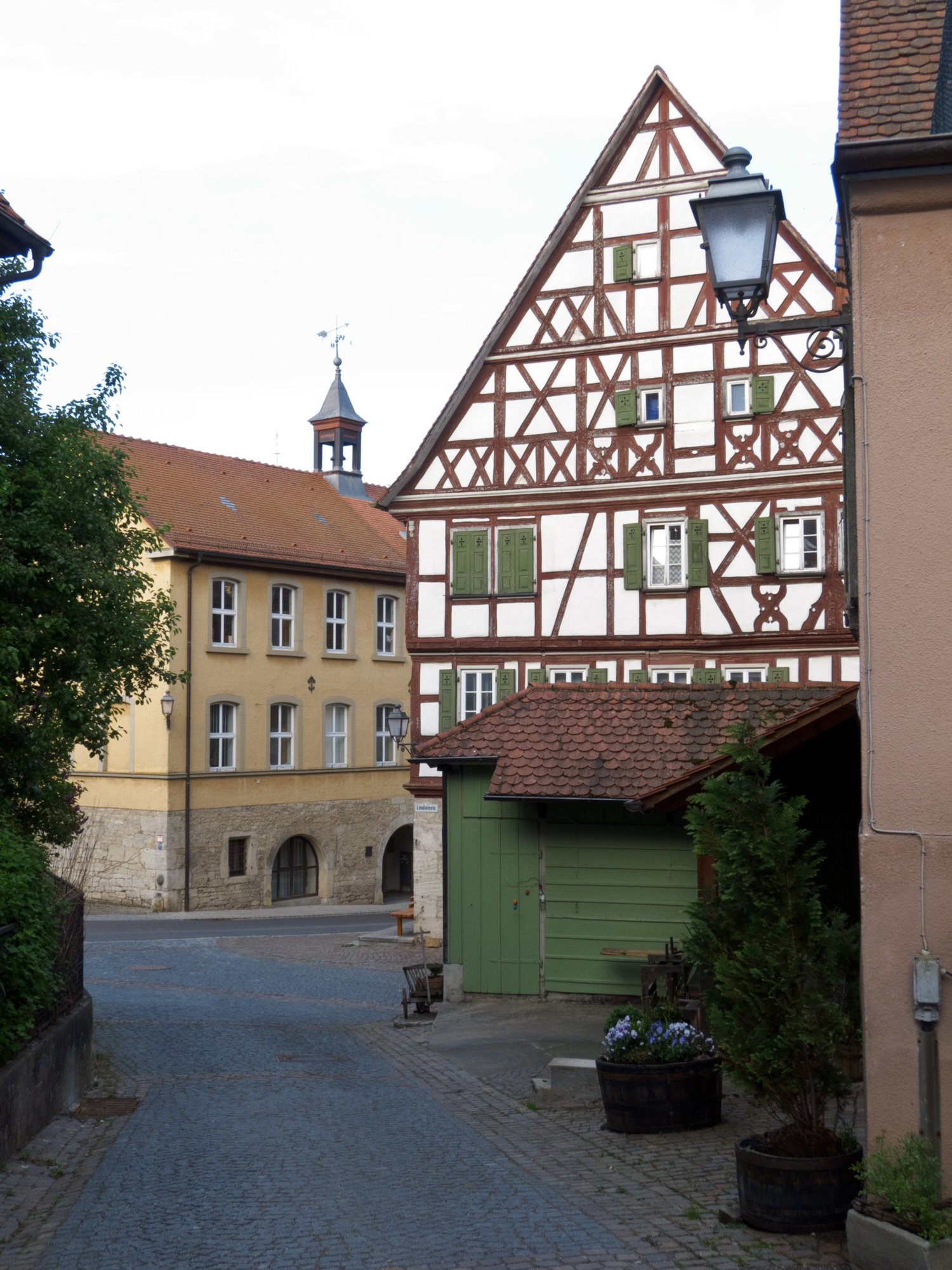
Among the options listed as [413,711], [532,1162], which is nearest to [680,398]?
[413,711]

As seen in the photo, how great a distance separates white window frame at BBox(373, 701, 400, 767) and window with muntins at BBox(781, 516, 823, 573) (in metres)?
18.5

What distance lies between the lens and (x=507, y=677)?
2533 centimetres

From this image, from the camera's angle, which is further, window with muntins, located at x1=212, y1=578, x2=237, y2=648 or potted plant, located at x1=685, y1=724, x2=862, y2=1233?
window with muntins, located at x1=212, y1=578, x2=237, y2=648

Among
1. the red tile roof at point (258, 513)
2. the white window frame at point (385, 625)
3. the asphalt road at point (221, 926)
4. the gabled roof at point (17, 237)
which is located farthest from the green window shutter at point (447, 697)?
the white window frame at point (385, 625)

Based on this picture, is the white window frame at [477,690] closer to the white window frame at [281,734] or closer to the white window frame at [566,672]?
the white window frame at [566,672]

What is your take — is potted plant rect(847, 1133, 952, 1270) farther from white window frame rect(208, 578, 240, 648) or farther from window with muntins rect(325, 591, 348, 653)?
window with muntins rect(325, 591, 348, 653)

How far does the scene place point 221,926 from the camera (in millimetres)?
31531

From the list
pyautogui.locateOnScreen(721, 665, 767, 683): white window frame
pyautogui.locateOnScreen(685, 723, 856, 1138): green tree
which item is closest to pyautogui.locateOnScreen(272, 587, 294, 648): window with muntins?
pyautogui.locateOnScreen(721, 665, 767, 683): white window frame

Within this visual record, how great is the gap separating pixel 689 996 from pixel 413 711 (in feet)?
48.4

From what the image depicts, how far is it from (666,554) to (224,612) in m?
15.2

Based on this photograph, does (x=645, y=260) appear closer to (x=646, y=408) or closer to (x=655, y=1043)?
(x=646, y=408)

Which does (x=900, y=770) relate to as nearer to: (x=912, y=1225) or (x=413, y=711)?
(x=912, y=1225)

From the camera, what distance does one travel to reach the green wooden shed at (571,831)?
1488cm

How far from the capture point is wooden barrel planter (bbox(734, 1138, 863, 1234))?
689cm
